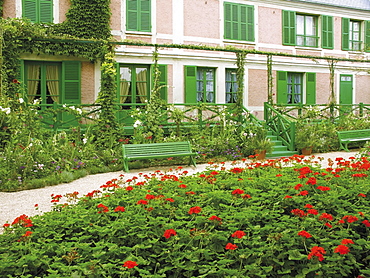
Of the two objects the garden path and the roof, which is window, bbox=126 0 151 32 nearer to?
the garden path

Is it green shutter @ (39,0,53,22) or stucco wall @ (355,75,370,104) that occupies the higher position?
green shutter @ (39,0,53,22)

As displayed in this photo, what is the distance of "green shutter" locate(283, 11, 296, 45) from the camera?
650 inches

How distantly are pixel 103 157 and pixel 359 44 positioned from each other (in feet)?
47.2

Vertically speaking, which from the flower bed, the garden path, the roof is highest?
the roof

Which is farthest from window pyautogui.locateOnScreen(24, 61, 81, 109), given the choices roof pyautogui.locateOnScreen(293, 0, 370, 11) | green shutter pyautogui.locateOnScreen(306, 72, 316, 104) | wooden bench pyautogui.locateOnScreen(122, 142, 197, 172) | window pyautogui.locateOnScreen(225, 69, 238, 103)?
roof pyautogui.locateOnScreen(293, 0, 370, 11)

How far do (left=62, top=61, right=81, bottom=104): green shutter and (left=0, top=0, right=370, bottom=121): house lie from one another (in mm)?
31

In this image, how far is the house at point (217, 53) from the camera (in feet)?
42.6

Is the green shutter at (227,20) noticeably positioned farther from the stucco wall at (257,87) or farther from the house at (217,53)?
the stucco wall at (257,87)

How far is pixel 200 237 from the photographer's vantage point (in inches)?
111

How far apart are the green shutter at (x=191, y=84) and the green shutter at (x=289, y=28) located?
14.9 ft

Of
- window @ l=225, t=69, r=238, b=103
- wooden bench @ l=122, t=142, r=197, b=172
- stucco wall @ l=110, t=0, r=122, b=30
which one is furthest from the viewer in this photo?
window @ l=225, t=69, r=238, b=103

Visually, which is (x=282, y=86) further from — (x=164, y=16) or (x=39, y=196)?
(x=39, y=196)

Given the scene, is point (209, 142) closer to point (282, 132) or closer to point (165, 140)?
point (165, 140)

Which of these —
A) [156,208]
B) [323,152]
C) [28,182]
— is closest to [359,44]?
[323,152]
